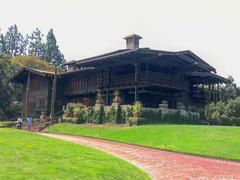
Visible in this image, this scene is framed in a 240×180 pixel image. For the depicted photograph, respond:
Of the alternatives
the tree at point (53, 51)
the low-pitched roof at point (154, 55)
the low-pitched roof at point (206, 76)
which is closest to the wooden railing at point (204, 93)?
the low-pitched roof at point (206, 76)

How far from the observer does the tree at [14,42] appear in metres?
110

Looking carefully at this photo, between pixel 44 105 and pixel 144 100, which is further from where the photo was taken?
pixel 44 105

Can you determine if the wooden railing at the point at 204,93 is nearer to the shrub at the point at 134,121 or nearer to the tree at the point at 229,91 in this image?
the tree at the point at 229,91

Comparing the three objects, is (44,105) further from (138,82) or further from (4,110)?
(138,82)

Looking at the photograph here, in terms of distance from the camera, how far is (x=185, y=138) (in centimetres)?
2356

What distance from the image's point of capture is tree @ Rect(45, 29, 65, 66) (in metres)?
103

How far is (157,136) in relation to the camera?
24969 millimetres

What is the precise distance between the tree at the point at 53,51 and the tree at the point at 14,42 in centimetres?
1137

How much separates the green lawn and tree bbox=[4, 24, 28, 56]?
278ft

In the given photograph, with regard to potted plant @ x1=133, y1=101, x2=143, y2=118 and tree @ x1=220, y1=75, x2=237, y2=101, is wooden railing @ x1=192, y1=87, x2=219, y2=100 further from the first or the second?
potted plant @ x1=133, y1=101, x2=143, y2=118

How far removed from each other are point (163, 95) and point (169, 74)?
8.03 ft

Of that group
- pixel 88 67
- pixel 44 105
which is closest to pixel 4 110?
pixel 44 105

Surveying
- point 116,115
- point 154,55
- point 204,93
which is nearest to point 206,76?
point 204,93

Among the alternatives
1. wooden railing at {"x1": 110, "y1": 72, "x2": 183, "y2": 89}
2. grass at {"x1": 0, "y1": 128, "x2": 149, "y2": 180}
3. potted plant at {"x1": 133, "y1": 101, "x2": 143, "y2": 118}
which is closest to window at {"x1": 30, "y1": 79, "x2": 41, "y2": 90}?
wooden railing at {"x1": 110, "y1": 72, "x2": 183, "y2": 89}
